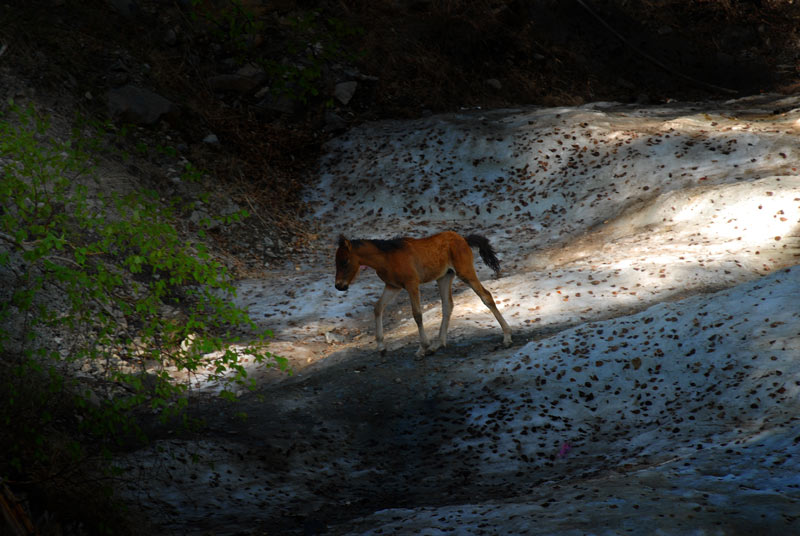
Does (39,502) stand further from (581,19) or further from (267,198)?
(581,19)

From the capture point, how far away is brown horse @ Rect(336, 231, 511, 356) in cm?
1070

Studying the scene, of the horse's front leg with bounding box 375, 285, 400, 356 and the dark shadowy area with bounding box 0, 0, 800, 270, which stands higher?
the dark shadowy area with bounding box 0, 0, 800, 270

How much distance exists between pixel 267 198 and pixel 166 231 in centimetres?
1331

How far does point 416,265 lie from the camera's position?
1111cm

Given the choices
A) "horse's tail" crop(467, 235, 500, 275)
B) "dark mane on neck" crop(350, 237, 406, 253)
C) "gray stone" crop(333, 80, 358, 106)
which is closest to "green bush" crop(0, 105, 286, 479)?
"dark mane on neck" crop(350, 237, 406, 253)

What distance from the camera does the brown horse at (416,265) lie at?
10.7 m

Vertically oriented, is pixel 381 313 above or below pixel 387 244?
below

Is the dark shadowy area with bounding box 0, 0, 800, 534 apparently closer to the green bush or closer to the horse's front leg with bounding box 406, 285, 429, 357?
the horse's front leg with bounding box 406, 285, 429, 357

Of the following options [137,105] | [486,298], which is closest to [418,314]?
[486,298]

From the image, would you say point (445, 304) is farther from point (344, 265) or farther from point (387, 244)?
point (344, 265)

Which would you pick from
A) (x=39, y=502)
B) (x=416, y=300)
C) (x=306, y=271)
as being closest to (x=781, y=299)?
(x=416, y=300)

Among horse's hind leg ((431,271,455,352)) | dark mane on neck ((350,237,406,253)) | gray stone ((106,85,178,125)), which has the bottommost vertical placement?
horse's hind leg ((431,271,455,352))

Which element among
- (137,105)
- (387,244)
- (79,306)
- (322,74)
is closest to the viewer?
(79,306)

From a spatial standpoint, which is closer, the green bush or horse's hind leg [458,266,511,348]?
the green bush
